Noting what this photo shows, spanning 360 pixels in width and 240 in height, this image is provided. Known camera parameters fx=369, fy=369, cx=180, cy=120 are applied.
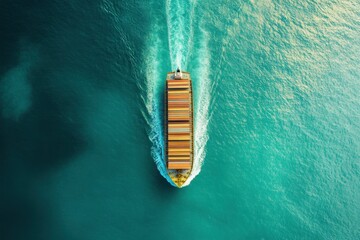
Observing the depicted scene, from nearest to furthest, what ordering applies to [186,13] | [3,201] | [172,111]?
[3,201] → [172,111] → [186,13]

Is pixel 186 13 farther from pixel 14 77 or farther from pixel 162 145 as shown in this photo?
pixel 14 77

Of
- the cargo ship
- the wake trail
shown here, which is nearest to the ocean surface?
the wake trail

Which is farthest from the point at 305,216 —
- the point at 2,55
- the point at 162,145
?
the point at 2,55

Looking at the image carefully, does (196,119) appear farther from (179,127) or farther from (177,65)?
(177,65)

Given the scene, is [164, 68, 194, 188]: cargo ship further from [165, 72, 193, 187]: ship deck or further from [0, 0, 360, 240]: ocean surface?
[0, 0, 360, 240]: ocean surface

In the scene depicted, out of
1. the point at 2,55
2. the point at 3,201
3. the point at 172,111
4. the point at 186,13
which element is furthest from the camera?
the point at 186,13

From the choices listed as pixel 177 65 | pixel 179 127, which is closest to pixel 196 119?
pixel 179 127

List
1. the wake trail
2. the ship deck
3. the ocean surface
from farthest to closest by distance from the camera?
the wake trail → the ship deck → the ocean surface
